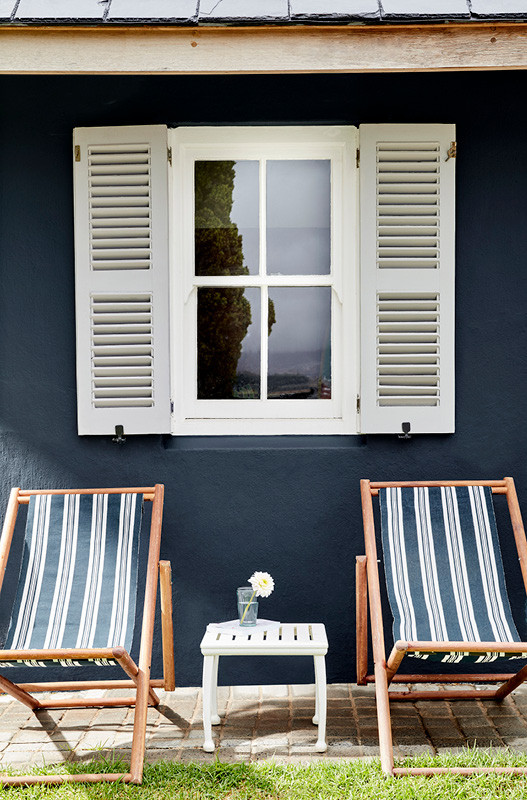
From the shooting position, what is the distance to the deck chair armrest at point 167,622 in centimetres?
362

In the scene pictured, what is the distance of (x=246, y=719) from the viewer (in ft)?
11.7

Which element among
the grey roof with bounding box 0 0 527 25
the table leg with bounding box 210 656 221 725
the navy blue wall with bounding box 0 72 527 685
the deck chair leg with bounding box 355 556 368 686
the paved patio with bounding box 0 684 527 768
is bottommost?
the paved patio with bounding box 0 684 527 768

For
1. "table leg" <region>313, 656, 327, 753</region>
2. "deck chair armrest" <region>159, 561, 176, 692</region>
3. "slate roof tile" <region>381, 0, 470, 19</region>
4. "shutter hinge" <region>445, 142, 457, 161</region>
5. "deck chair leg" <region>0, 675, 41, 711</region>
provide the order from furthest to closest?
1. "shutter hinge" <region>445, 142, 457, 161</region>
2. "deck chair armrest" <region>159, 561, 176, 692</region>
3. "deck chair leg" <region>0, 675, 41, 711</region>
4. "table leg" <region>313, 656, 327, 753</region>
5. "slate roof tile" <region>381, 0, 470, 19</region>

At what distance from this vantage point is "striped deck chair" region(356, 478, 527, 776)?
335cm

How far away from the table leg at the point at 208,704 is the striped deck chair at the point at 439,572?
653 millimetres

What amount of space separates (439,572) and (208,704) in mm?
1109

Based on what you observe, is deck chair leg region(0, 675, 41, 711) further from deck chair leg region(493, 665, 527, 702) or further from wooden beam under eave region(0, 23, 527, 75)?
wooden beam under eave region(0, 23, 527, 75)

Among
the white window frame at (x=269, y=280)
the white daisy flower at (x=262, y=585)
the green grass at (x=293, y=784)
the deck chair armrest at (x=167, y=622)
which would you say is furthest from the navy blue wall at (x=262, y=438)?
the green grass at (x=293, y=784)

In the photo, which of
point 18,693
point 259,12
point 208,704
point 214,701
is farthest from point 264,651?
point 259,12

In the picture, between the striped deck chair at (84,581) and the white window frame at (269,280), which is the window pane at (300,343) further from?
the striped deck chair at (84,581)

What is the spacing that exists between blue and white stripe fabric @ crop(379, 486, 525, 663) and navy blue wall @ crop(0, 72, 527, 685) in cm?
36

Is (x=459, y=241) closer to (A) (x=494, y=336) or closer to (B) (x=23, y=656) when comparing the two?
(A) (x=494, y=336)

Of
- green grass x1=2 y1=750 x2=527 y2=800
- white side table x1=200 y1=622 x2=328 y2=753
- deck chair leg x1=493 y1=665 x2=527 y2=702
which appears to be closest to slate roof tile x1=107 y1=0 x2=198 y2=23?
white side table x1=200 y1=622 x2=328 y2=753

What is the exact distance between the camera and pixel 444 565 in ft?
11.8
